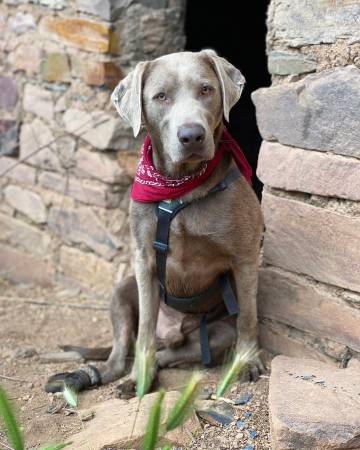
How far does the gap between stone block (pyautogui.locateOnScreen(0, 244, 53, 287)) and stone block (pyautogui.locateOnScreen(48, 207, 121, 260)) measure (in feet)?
1.15

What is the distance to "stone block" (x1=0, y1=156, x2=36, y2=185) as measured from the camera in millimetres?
5195

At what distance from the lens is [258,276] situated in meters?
3.68

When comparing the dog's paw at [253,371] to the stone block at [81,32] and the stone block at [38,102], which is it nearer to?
the stone block at [81,32]

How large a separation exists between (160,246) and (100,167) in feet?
4.99

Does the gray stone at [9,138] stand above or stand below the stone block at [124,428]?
above

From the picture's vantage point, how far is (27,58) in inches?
194

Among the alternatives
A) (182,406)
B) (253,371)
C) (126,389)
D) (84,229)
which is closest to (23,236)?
(84,229)

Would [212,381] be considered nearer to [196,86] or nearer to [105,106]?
[196,86]

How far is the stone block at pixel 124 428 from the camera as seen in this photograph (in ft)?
8.77

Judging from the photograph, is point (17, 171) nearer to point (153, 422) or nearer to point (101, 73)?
point (101, 73)

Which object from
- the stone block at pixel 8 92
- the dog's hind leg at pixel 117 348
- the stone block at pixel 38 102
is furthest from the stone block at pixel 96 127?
the dog's hind leg at pixel 117 348

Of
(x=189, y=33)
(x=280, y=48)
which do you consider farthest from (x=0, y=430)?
(x=189, y=33)

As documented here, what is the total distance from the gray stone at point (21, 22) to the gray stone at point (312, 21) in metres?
2.14

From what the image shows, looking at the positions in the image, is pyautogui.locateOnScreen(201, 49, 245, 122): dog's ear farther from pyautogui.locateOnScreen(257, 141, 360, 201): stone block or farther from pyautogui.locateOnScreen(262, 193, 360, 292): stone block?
pyautogui.locateOnScreen(262, 193, 360, 292): stone block
